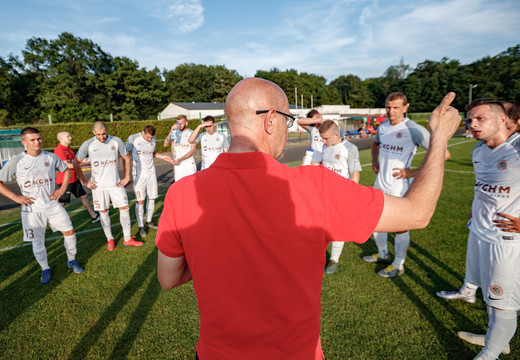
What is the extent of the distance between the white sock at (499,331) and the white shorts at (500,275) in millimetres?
74

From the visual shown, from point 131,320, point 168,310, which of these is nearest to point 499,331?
point 168,310

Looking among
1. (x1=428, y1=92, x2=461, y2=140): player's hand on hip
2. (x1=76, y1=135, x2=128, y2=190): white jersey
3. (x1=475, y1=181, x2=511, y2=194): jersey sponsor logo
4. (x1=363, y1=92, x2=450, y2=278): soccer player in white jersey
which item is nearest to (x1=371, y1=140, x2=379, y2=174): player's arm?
(x1=363, y1=92, x2=450, y2=278): soccer player in white jersey

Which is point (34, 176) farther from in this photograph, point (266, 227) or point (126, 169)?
point (266, 227)

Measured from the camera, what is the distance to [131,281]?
14.9ft

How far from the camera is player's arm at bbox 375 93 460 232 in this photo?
1172mm

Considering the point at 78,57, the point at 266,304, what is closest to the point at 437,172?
the point at 266,304

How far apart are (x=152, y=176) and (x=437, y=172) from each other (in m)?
6.87

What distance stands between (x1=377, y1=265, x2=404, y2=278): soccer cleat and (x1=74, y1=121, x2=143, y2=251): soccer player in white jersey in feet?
16.2

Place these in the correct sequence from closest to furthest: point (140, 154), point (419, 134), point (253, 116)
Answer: point (253, 116) < point (419, 134) < point (140, 154)

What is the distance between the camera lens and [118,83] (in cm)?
5031

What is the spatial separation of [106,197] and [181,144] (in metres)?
2.67

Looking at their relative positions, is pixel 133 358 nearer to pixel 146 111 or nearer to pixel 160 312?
pixel 160 312

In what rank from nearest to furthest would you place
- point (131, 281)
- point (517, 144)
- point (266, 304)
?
point (266, 304)
point (517, 144)
point (131, 281)

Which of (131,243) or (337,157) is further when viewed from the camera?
(131,243)
